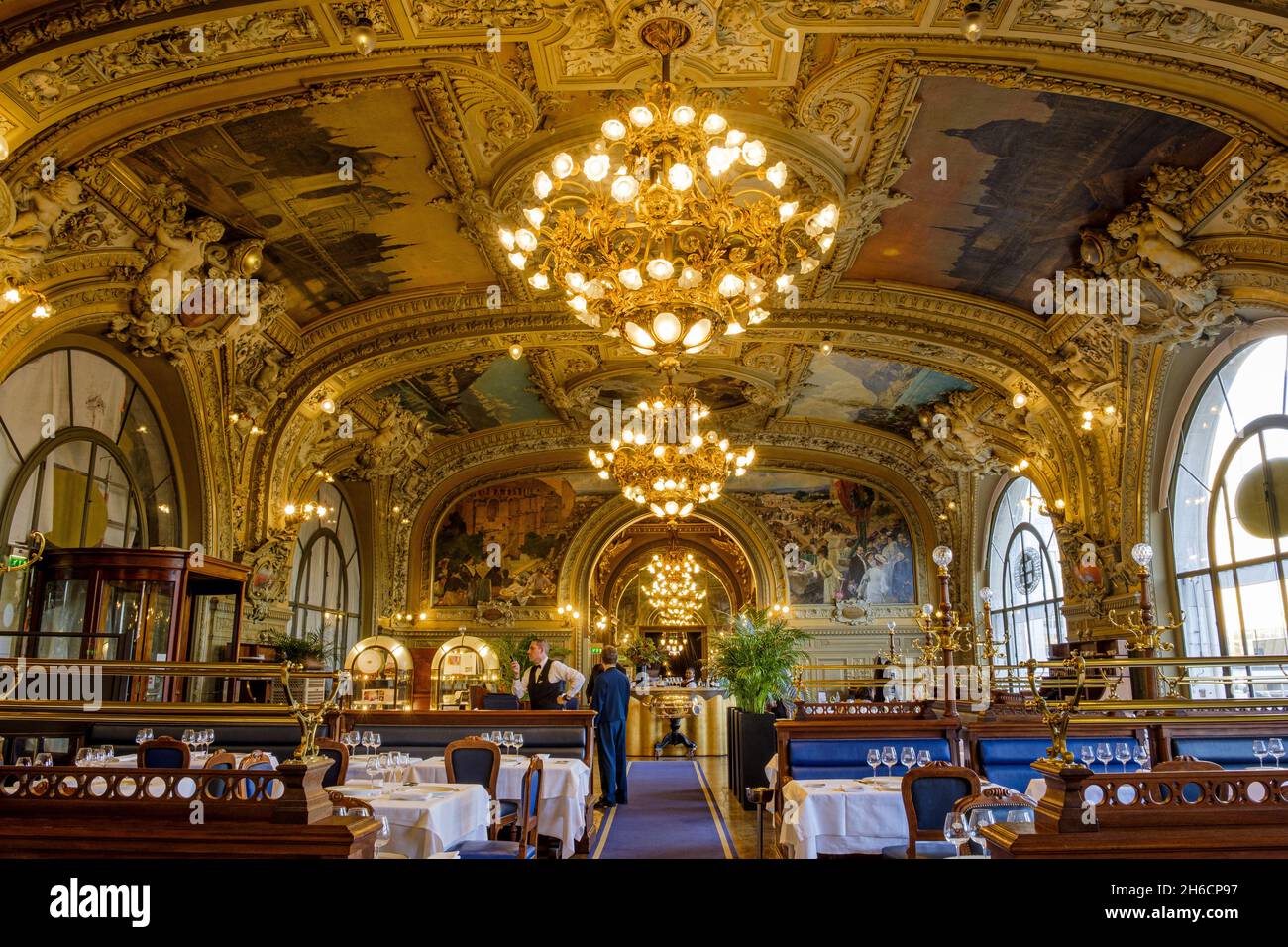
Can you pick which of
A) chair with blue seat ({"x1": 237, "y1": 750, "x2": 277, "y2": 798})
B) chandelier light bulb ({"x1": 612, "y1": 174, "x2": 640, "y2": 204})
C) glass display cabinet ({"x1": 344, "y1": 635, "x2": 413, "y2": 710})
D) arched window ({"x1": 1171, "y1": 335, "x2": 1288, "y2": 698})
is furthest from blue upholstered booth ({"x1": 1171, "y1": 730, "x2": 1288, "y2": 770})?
glass display cabinet ({"x1": 344, "y1": 635, "x2": 413, "y2": 710})

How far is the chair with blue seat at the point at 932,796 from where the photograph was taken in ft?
14.6

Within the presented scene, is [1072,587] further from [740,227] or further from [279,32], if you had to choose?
[279,32]

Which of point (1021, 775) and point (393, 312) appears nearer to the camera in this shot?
point (1021, 775)

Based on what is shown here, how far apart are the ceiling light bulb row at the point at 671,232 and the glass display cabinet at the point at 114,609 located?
16.7 feet

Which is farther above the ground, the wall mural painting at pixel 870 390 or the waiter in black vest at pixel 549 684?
the wall mural painting at pixel 870 390

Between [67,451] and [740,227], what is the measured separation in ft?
24.2

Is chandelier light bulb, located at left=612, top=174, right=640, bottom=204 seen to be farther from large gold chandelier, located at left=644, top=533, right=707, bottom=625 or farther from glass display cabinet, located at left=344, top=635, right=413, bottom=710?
large gold chandelier, located at left=644, top=533, right=707, bottom=625

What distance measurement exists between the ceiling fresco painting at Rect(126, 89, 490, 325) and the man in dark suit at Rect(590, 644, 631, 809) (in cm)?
500

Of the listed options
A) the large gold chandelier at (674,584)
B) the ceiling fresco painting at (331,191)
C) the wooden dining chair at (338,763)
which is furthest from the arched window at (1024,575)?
the wooden dining chair at (338,763)

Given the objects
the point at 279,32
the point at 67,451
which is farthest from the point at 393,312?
the point at 279,32

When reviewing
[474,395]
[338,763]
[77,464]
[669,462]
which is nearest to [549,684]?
[669,462]

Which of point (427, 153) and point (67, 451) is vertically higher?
point (427, 153)

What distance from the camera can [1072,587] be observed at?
12.2 m

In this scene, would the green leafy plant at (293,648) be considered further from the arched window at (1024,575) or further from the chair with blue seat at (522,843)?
the arched window at (1024,575)
